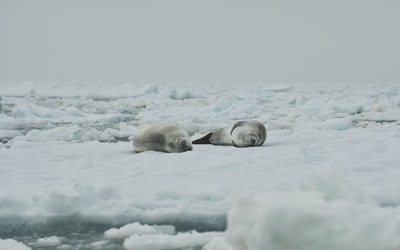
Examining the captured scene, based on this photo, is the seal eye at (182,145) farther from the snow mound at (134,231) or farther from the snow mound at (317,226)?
the snow mound at (317,226)

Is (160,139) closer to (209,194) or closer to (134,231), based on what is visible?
(209,194)

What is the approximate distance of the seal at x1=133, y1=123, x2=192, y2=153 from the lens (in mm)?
5840

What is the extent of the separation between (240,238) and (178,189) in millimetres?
1622

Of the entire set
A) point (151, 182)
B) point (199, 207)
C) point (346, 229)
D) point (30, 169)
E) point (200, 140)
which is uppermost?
point (200, 140)

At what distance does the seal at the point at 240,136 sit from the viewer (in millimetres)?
6051

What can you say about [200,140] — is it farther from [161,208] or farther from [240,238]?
[240,238]

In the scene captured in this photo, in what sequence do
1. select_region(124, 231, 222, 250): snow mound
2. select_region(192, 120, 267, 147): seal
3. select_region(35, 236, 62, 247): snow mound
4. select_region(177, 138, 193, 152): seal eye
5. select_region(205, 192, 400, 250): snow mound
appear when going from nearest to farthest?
select_region(205, 192, 400, 250): snow mound < select_region(124, 231, 222, 250): snow mound < select_region(35, 236, 62, 247): snow mound < select_region(177, 138, 193, 152): seal eye < select_region(192, 120, 267, 147): seal

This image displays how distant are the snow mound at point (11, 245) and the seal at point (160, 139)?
3142mm

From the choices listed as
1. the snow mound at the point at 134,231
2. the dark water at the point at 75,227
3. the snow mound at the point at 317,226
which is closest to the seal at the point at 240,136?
the dark water at the point at 75,227

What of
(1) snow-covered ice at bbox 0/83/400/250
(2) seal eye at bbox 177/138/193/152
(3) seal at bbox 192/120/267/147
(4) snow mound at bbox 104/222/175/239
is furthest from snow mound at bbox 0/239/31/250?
(3) seal at bbox 192/120/267/147

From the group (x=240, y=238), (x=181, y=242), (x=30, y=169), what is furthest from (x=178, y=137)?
(x=240, y=238)

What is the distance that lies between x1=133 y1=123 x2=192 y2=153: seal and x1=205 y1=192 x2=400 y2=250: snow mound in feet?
12.6

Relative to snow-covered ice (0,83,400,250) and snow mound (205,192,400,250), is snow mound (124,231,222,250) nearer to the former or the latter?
snow-covered ice (0,83,400,250)

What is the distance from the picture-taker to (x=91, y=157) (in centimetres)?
543
